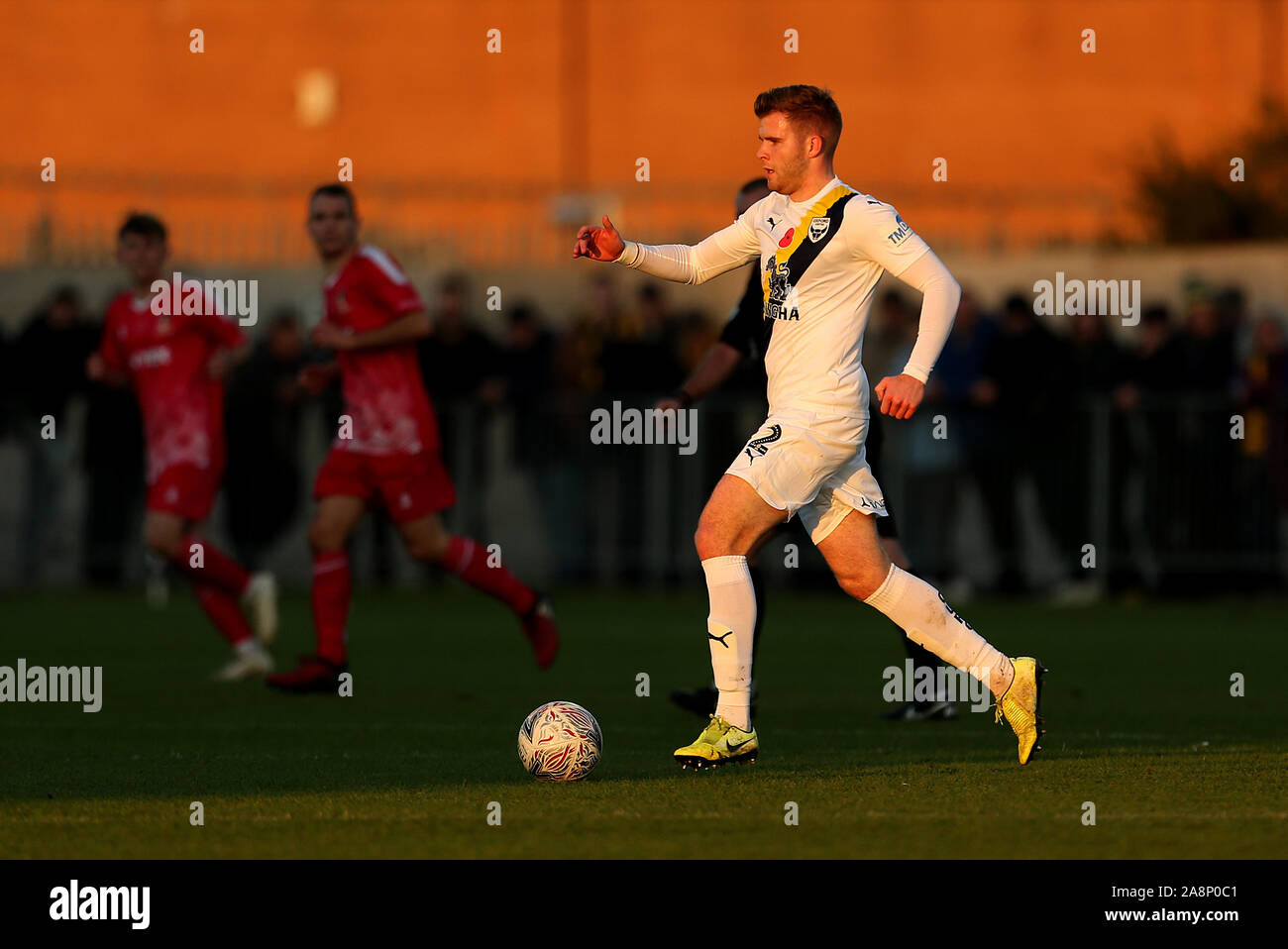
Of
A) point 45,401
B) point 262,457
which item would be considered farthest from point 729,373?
point 45,401

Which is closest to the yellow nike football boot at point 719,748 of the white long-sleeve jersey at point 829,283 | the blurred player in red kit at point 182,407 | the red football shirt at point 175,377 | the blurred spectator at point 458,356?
the white long-sleeve jersey at point 829,283

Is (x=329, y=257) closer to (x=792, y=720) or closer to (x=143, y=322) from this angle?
(x=143, y=322)

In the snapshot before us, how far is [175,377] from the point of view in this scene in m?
11.3

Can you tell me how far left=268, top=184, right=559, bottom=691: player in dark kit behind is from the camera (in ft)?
34.9

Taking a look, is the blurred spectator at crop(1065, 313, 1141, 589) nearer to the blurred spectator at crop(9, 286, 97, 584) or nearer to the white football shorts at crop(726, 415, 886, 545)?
the blurred spectator at crop(9, 286, 97, 584)

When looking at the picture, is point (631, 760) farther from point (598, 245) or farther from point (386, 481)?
point (386, 481)

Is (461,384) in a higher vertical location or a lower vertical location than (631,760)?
higher

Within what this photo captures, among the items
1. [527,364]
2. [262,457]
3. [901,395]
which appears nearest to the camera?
[901,395]

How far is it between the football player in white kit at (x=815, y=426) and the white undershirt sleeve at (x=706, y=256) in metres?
0.09

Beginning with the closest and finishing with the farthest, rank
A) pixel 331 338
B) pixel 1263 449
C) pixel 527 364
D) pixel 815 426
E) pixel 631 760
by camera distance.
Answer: pixel 815 426, pixel 631 760, pixel 331 338, pixel 1263 449, pixel 527 364

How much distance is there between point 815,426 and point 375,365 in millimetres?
3737

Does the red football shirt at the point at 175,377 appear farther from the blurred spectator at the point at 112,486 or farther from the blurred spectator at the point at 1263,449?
the blurred spectator at the point at 1263,449

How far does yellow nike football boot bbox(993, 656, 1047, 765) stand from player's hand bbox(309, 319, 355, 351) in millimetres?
4111
